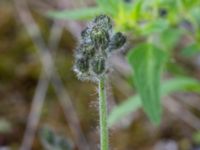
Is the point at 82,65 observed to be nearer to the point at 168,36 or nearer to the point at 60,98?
the point at 168,36

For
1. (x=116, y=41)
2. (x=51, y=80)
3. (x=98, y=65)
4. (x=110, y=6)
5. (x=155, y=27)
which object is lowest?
(x=98, y=65)

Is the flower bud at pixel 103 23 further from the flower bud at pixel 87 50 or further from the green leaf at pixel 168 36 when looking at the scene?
the green leaf at pixel 168 36

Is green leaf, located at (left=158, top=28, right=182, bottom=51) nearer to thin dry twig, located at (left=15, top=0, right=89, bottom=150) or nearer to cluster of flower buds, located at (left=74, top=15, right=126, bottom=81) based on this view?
thin dry twig, located at (left=15, top=0, right=89, bottom=150)

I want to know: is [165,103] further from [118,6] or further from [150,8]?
[118,6]

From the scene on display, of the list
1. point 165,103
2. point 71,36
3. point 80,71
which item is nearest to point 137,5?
point 80,71

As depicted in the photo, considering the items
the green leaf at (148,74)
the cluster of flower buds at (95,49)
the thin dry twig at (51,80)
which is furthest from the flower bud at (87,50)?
the thin dry twig at (51,80)

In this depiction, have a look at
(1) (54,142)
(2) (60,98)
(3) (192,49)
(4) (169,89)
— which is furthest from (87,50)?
Answer: (2) (60,98)
